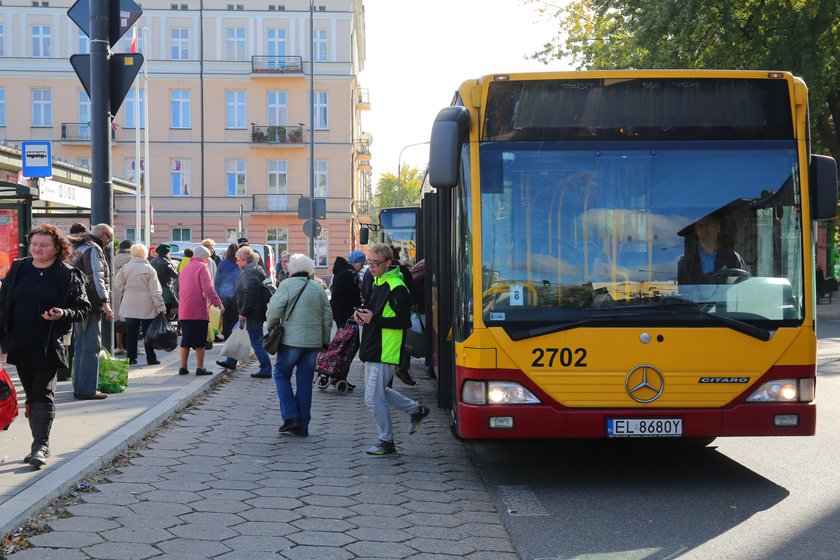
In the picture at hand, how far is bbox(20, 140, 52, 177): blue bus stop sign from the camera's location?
1385cm

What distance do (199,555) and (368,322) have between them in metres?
3.44

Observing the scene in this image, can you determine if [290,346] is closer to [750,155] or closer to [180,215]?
[750,155]

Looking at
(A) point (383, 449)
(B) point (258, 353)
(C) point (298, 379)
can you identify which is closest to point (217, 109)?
(B) point (258, 353)

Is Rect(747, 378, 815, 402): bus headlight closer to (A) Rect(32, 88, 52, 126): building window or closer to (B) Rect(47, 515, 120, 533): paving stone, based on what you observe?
(B) Rect(47, 515, 120, 533): paving stone

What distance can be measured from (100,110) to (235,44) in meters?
49.8

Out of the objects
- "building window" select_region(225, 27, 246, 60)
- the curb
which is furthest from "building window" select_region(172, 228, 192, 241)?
the curb

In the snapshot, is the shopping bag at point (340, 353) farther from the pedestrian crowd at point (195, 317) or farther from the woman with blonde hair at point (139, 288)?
the woman with blonde hair at point (139, 288)

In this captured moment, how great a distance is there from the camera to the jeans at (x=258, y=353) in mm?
14406

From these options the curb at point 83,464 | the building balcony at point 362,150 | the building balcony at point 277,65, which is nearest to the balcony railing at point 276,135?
the building balcony at point 277,65

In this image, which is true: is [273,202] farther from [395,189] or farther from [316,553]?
[316,553]

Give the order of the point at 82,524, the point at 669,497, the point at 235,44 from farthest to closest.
→ the point at 235,44
the point at 669,497
the point at 82,524

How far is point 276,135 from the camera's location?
196ft

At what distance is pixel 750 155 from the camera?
24.8 ft

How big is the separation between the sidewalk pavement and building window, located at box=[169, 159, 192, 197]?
50097mm
